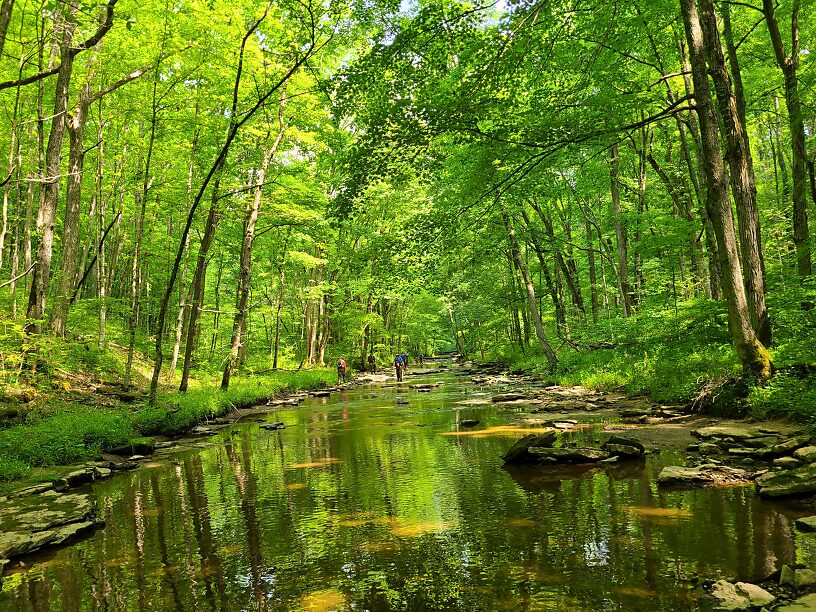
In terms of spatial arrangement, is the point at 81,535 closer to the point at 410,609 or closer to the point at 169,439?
the point at 410,609

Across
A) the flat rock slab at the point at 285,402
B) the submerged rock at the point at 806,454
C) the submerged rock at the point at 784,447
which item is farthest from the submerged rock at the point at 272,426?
the submerged rock at the point at 806,454

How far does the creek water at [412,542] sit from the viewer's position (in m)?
4.13

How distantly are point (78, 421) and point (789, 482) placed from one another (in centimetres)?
1421

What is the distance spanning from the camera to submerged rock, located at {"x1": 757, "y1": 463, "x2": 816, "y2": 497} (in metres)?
5.48

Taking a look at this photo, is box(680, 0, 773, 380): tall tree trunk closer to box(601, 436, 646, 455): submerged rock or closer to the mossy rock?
box(601, 436, 646, 455): submerged rock

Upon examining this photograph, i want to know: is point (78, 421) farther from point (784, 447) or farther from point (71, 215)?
point (784, 447)

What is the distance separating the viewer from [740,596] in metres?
3.44

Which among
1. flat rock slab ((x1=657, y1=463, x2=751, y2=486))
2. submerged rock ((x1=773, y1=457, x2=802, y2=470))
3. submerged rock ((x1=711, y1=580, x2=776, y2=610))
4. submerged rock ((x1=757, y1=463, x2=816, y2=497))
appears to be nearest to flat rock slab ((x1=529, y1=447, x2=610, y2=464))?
flat rock slab ((x1=657, y1=463, x2=751, y2=486))

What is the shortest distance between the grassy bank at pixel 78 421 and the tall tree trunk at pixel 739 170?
568 inches

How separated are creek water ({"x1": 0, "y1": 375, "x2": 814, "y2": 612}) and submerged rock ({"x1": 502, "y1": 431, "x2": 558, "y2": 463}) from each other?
0.32 meters

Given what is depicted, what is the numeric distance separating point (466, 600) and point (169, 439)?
Result: 40.0 feet

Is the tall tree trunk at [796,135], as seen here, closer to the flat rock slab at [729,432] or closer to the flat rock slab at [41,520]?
the flat rock slab at [729,432]

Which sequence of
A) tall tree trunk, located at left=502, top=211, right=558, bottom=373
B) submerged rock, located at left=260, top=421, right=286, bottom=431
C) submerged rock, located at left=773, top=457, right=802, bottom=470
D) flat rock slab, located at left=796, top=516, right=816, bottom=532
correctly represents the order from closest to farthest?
flat rock slab, located at left=796, top=516, right=816, bottom=532
submerged rock, located at left=773, top=457, right=802, bottom=470
submerged rock, located at left=260, top=421, right=286, bottom=431
tall tree trunk, located at left=502, top=211, right=558, bottom=373

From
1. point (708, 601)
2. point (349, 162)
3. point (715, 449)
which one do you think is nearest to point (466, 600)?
point (708, 601)
